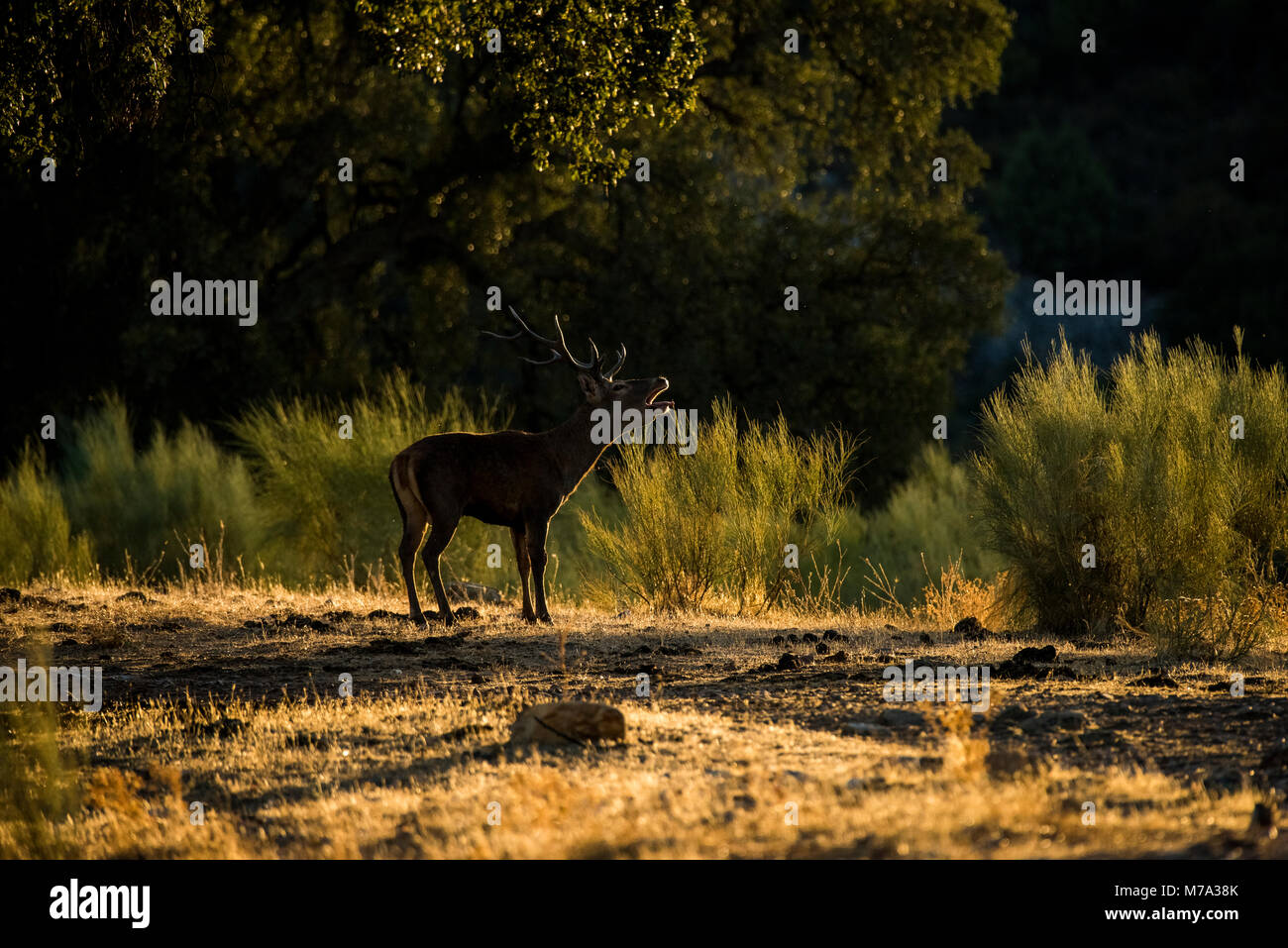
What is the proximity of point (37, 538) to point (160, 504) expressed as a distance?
1500mm

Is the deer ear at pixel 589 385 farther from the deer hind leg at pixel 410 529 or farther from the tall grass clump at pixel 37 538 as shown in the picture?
the tall grass clump at pixel 37 538

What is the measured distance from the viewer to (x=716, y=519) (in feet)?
38.0

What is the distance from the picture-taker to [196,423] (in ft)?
67.3

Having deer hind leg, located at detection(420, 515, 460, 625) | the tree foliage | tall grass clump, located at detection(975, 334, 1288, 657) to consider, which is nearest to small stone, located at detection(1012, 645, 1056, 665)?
tall grass clump, located at detection(975, 334, 1288, 657)

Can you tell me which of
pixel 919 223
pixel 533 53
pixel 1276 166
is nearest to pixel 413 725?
pixel 533 53

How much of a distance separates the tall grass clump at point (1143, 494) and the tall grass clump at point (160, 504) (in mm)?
9004

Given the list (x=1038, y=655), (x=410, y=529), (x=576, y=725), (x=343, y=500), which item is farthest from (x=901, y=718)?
(x=343, y=500)

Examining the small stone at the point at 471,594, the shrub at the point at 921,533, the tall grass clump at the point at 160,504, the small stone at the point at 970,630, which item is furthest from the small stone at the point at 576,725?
the shrub at the point at 921,533

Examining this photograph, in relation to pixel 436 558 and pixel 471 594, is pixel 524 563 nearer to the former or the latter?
pixel 436 558

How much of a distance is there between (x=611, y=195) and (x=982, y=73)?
583cm

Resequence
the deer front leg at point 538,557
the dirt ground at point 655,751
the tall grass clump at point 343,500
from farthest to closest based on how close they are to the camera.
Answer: the tall grass clump at point 343,500, the deer front leg at point 538,557, the dirt ground at point 655,751

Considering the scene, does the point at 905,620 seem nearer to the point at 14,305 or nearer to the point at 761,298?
the point at 761,298

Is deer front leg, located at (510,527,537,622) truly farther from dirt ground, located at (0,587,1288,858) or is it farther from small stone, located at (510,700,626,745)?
small stone, located at (510,700,626,745)

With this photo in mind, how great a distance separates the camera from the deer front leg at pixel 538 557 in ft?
32.4
